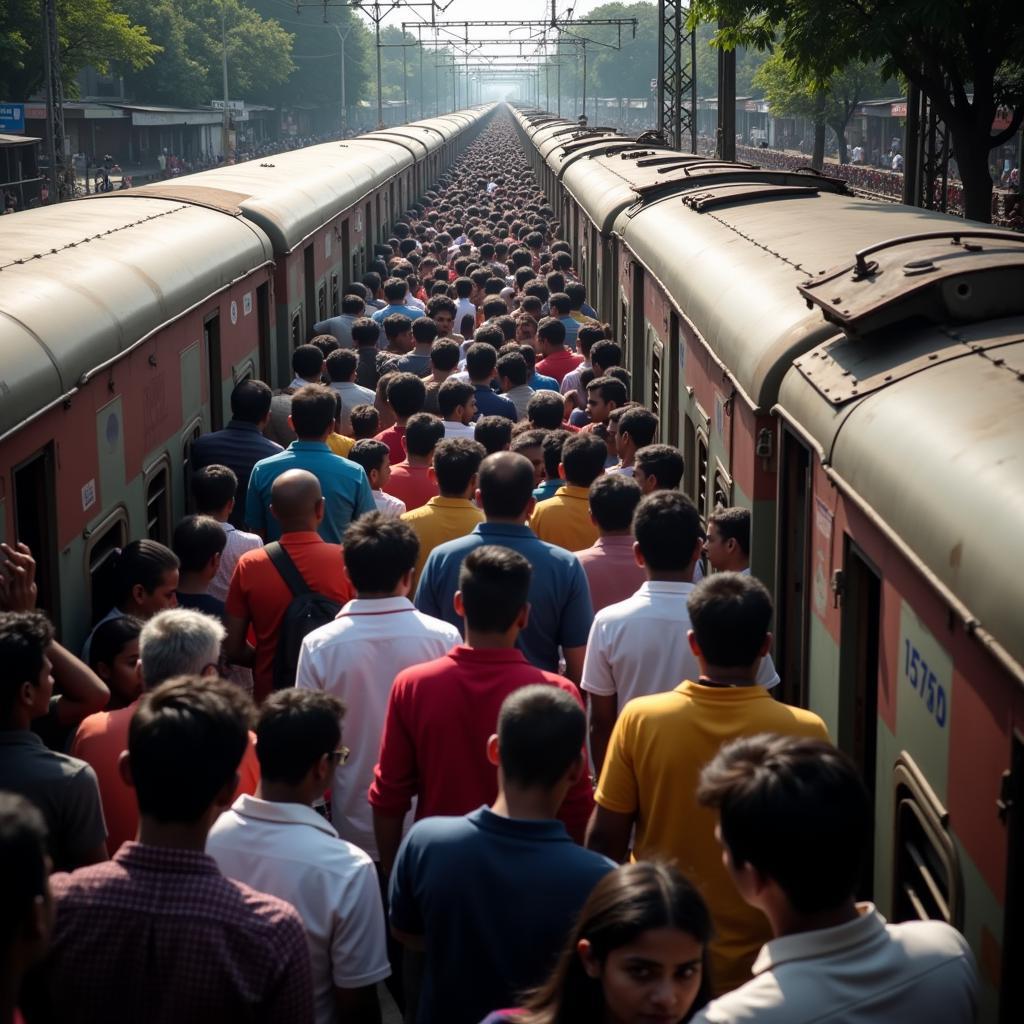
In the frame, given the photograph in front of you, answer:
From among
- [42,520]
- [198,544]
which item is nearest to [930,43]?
[198,544]

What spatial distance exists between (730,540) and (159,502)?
3596 millimetres

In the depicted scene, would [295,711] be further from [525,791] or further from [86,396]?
[86,396]

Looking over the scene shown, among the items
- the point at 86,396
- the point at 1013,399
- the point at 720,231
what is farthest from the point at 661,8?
the point at 1013,399

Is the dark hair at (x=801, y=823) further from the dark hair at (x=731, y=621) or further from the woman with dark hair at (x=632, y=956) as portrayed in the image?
the dark hair at (x=731, y=621)

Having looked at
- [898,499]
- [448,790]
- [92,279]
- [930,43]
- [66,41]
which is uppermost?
[66,41]

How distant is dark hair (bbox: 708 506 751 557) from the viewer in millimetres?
5855

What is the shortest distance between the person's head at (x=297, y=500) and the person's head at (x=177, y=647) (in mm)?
1620

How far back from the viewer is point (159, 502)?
8312 millimetres

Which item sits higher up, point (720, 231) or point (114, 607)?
point (720, 231)

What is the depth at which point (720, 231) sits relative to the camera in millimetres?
8602

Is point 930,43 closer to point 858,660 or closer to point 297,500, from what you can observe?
point 297,500

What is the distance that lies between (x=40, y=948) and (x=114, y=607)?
12.8 ft

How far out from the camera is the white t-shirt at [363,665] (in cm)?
493

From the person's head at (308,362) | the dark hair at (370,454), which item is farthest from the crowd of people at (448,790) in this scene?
the person's head at (308,362)
